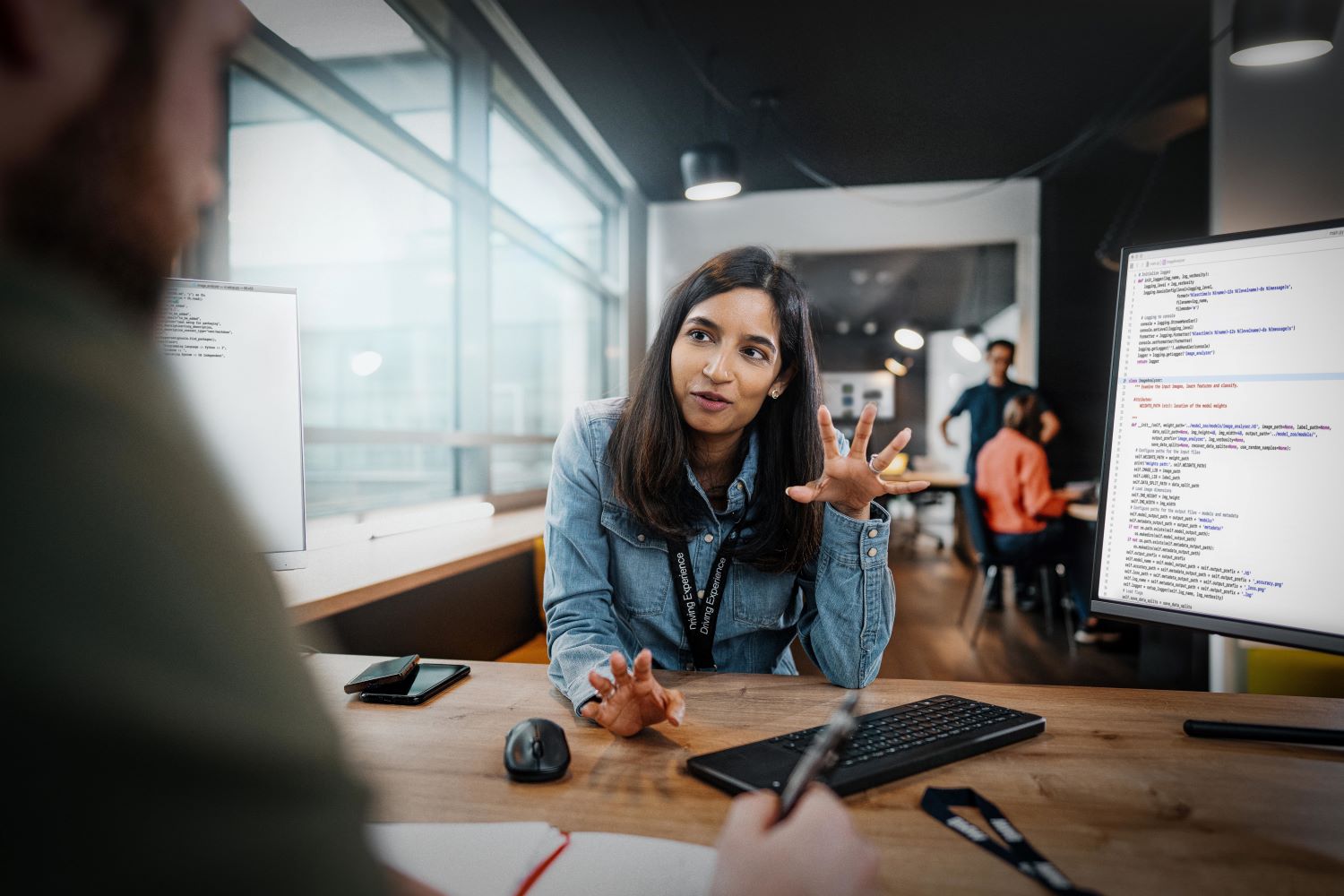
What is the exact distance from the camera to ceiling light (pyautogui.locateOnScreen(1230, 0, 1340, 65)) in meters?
2.16

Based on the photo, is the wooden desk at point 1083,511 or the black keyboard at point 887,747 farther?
the wooden desk at point 1083,511

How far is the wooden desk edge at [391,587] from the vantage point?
1334mm

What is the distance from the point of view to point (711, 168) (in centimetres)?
447

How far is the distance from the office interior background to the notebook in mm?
694

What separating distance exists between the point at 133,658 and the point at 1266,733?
3.75 ft

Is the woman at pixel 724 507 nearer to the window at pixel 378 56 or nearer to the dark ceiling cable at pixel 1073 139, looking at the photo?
the window at pixel 378 56

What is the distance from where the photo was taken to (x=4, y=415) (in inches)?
10.3

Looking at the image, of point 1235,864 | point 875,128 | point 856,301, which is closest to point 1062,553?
point 875,128

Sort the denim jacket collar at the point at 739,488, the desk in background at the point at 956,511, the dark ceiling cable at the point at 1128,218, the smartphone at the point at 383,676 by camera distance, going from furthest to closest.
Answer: the desk in background at the point at 956,511 → the dark ceiling cable at the point at 1128,218 → the denim jacket collar at the point at 739,488 → the smartphone at the point at 383,676

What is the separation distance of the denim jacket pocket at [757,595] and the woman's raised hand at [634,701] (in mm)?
532

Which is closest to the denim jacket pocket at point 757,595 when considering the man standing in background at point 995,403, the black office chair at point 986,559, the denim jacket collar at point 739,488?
the denim jacket collar at point 739,488

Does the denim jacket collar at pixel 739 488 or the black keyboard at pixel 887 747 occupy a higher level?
the denim jacket collar at pixel 739 488

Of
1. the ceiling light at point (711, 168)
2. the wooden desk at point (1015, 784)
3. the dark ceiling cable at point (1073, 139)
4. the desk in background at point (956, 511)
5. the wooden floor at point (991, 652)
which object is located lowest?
the wooden floor at point (991, 652)

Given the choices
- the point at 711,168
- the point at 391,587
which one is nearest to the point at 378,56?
the point at 711,168
